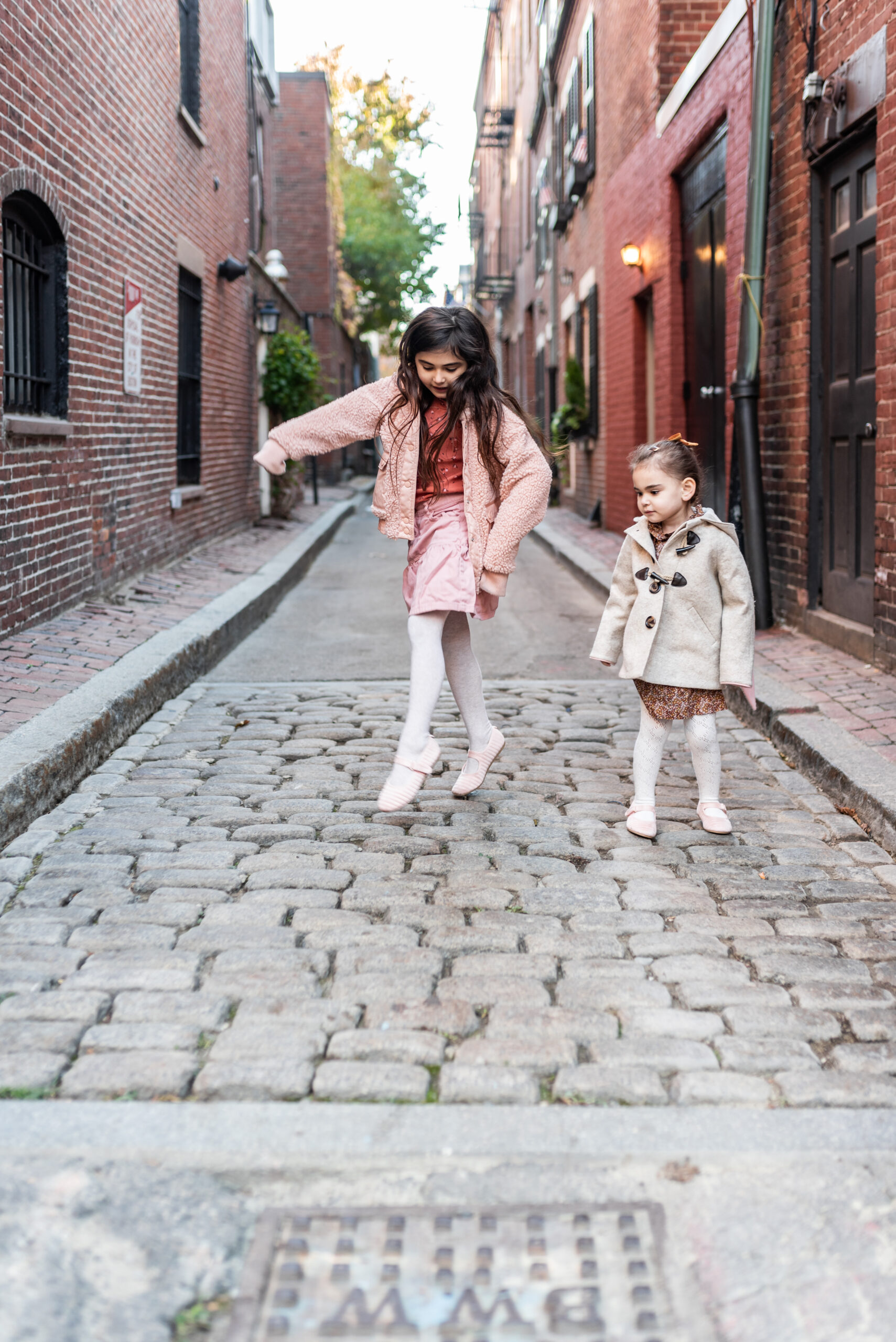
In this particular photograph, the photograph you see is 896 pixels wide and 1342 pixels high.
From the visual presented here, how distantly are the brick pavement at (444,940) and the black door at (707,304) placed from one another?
17.1 ft

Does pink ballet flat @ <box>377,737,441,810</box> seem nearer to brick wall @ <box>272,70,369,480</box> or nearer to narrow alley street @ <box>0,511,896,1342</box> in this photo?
narrow alley street @ <box>0,511,896,1342</box>

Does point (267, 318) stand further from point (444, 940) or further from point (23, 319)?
point (444, 940)

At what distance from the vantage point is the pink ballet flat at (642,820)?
13.9 feet

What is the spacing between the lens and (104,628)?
739cm

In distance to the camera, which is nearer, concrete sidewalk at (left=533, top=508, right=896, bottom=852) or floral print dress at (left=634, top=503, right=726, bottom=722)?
floral print dress at (left=634, top=503, right=726, bottom=722)

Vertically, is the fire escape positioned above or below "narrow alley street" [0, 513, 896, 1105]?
above

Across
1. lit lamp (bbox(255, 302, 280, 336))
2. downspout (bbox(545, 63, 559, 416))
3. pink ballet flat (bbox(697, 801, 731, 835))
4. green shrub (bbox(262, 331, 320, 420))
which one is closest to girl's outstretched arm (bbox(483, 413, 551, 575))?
pink ballet flat (bbox(697, 801, 731, 835))

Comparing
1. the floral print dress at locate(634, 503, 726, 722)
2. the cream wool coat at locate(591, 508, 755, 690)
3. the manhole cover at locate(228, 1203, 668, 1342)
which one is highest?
the cream wool coat at locate(591, 508, 755, 690)

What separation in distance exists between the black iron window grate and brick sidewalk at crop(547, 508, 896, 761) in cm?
415

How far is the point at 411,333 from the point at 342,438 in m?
0.39

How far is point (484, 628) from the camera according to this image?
8836 mm

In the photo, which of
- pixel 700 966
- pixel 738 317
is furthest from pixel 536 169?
pixel 700 966

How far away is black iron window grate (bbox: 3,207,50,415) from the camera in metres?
7.02

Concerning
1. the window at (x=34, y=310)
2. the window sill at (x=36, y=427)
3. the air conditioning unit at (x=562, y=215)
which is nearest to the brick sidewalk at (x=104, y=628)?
the window sill at (x=36, y=427)
